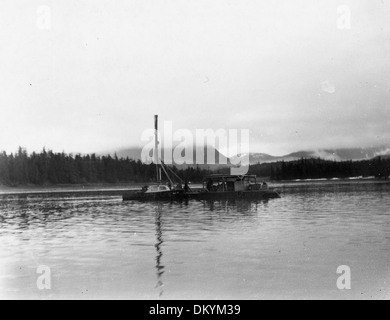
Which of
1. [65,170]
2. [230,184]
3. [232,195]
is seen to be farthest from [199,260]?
[65,170]

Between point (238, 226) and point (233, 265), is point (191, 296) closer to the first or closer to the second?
point (233, 265)

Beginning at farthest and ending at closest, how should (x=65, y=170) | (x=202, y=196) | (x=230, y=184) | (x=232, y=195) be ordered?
1. (x=65, y=170)
2. (x=230, y=184)
3. (x=202, y=196)
4. (x=232, y=195)

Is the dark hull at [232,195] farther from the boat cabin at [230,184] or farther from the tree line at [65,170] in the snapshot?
the tree line at [65,170]

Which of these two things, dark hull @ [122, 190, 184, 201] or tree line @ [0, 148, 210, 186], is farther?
tree line @ [0, 148, 210, 186]

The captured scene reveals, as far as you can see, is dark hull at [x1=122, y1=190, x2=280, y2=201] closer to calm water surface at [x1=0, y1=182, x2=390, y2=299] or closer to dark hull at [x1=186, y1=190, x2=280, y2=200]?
dark hull at [x1=186, y1=190, x2=280, y2=200]

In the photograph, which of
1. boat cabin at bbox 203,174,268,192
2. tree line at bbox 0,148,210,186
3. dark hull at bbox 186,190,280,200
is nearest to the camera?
dark hull at bbox 186,190,280,200

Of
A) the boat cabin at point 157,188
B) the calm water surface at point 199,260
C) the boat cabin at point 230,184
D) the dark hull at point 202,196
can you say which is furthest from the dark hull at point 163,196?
the calm water surface at point 199,260

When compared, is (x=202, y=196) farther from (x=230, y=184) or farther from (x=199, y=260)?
(x=199, y=260)

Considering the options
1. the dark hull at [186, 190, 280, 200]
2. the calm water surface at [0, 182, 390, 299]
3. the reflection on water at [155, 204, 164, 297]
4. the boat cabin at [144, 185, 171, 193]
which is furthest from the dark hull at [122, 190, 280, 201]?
the reflection on water at [155, 204, 164, 297]

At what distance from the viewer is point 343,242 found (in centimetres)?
2228

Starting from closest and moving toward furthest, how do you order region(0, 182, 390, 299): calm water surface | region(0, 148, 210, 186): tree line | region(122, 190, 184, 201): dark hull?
region(0, 182, 390, 299): calm water surface < region(122, 190, 184, 201): dark hull < region(0, 148, 210, 186): tree line

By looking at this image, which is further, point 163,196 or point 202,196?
point 163,196
